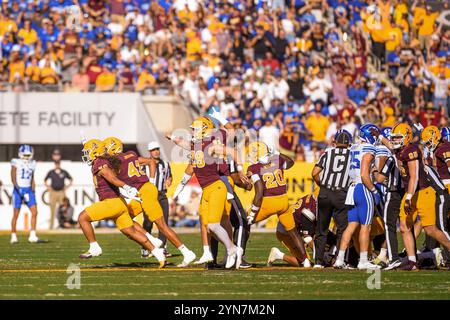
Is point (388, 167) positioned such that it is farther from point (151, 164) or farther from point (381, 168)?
point (151, 164)

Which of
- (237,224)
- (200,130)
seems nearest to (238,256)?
(237,224)

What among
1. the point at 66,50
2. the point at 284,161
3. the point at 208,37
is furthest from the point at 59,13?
the point at 284,161

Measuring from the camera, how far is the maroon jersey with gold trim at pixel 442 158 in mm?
13789

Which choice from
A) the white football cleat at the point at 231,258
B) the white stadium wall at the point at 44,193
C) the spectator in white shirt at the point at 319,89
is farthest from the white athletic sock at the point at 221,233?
the spectator in white shirt at the point at 319,89

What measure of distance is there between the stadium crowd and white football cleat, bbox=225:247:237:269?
10143 millimetres

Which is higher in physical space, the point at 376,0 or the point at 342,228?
the point at 376,0

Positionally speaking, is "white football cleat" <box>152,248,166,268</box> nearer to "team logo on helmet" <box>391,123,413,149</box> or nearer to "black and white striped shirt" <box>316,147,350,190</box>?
"black and white striped shirt" <box>316,147,350,190</box>

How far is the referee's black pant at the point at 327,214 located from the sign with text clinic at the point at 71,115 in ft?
37.5

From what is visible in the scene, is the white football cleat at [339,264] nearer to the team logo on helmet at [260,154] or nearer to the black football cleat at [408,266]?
the black football cleat at [408,266]

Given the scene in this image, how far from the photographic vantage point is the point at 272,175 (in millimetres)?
14188
